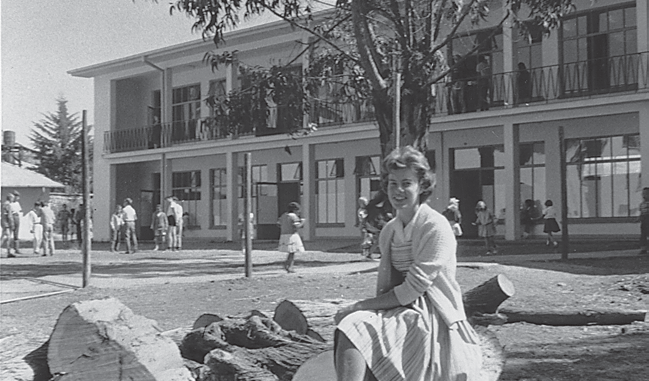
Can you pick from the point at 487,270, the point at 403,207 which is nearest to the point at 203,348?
the point at 403,207

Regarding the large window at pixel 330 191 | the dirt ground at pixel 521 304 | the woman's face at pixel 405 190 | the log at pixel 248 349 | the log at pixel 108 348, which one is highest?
the large window at pixel 330 191

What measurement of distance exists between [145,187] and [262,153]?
6745 millimetres

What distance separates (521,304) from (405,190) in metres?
5.04

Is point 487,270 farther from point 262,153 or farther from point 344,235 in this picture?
point 262,153

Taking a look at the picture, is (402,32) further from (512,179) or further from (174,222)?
(174,222)

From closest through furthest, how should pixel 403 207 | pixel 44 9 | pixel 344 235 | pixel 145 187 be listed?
1. pixel 403 207
2. pixel 44 9
3. pixel 344 235
4. pixel 145 187

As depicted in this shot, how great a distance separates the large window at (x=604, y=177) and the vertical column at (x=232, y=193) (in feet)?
39.0

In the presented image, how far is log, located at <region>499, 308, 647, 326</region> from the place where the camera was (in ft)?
24.4

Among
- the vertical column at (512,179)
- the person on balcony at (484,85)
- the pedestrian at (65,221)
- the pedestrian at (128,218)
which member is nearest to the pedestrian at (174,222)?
the pedestrian at (128,218)

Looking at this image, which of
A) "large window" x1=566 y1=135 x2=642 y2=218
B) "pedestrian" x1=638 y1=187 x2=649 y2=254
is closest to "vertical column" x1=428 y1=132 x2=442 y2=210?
"large window" x1=566 y1=135 x2=642 y2=218

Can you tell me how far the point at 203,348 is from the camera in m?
5.43

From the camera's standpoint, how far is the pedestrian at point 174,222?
21516 millimetres

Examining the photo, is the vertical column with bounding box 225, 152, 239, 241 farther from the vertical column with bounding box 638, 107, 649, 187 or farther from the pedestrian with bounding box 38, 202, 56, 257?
the vertical column with bounding box 638, 107, 649, 187

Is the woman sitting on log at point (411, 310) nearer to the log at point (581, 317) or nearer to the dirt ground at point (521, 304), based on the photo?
the dirt ground at point (521, 304)
